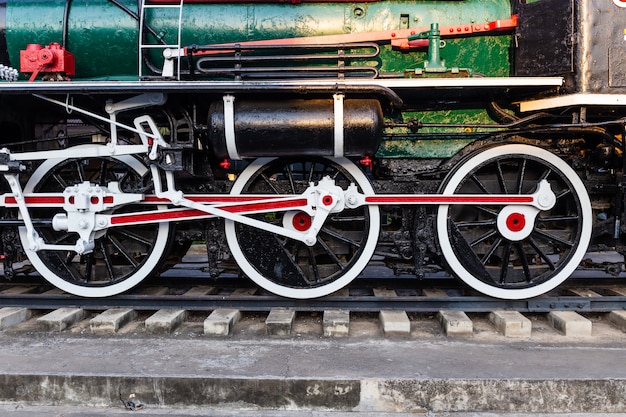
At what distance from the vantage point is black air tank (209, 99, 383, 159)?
10.4 ft

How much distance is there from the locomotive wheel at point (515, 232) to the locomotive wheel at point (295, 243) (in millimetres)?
598

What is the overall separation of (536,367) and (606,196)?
1.84 m

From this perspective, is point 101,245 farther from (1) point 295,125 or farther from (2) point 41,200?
(1) point 295,125

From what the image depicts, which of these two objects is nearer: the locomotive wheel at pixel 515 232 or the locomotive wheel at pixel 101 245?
the locomotive wheel at pixel 515 232

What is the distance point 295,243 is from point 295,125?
0.98m

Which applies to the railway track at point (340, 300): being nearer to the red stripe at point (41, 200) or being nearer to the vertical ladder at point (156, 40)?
the red stripe at point (41, 200)

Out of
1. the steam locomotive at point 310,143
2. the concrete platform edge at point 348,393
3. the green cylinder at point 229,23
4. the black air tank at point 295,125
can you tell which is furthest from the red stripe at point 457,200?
the concrete platform edge at point 348,393

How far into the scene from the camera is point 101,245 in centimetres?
371

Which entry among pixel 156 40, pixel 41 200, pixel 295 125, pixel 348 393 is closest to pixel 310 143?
pixel 295 125

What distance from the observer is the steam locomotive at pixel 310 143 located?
A: 3.22 m

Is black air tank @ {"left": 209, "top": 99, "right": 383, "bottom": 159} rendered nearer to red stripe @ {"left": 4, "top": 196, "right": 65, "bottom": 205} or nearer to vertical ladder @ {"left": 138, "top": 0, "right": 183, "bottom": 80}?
vertical ladder @ {"left": 138, "top": 0, "right": 183, "bottom": 80}

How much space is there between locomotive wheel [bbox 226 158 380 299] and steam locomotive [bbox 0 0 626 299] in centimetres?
1

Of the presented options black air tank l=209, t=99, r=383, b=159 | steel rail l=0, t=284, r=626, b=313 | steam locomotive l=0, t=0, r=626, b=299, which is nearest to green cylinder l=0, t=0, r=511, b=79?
steam locomotive l=0, t=0, r=626, b=299

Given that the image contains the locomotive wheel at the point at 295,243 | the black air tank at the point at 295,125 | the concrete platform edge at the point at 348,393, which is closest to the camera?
the concrete platform edge at the point at 348,393
